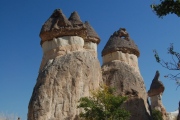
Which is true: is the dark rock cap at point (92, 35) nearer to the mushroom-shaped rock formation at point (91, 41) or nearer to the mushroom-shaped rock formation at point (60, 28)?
the mushroom-shaped rock formation at point (91, 41)

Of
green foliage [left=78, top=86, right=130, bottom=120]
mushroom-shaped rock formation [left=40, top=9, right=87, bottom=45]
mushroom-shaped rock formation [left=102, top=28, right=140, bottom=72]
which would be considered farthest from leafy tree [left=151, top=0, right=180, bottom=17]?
mushroom-shaped rock formation [left=102, top=28, right=140, bottom=72]

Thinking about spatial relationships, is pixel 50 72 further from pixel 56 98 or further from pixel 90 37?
pixel 90 37

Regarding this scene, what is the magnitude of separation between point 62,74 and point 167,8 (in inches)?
318

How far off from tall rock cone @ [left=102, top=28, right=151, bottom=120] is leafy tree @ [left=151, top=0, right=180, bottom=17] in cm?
1015

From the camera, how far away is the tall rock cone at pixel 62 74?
591 inches

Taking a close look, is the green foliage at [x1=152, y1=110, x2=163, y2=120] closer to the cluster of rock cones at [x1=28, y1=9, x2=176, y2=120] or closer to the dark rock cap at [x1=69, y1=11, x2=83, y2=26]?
the cluster of rock cones at [x1=28, y1=9, x2=176, y2=120]

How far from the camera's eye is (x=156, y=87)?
30188mm

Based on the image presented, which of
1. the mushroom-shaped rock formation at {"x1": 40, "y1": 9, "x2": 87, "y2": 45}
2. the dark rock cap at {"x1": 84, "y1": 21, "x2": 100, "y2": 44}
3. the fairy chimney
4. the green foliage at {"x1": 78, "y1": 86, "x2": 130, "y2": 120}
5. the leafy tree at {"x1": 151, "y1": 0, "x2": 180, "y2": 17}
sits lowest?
the green foliage at {"x1": 78, "y1": 86, "x2": 130, "y2": 120}

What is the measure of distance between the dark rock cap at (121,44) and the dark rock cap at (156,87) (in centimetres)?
845

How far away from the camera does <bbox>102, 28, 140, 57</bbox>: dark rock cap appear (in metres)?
22.3

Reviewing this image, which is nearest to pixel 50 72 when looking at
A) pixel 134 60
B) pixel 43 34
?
pixel 43 34

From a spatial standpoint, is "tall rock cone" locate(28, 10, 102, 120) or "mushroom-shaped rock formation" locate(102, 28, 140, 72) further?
"mushroom-shaped rock formation" locate(102, 28, 140, 72)

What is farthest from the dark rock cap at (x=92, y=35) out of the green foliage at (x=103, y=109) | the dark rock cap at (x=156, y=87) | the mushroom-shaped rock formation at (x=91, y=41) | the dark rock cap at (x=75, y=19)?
the dark rock cap at (x=156, y=87)

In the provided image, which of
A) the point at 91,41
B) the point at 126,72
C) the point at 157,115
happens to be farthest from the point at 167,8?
the point at 157,115
